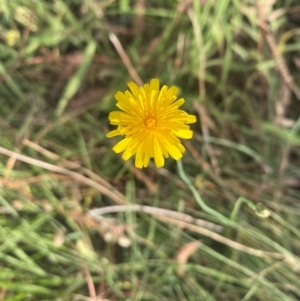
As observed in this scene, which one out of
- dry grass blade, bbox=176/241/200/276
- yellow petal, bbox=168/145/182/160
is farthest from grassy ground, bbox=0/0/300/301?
yellow petal, bbox=168/145/182/160

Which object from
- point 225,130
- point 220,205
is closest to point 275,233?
point 220,205

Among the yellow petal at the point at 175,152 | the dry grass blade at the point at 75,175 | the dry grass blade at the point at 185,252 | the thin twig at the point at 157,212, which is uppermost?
the dry grass blade at the point at 75,175

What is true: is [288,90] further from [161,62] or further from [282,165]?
[161,62]

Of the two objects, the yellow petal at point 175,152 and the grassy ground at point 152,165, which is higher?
the grassy ground at point 152,165

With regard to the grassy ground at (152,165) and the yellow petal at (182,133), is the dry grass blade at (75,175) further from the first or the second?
the yellow petal at (182,133)

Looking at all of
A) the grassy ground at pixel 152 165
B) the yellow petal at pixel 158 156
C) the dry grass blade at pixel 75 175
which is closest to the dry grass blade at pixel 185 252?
the grassy ground at pixel 152 165

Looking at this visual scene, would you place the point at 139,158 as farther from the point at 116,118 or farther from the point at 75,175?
the point at 75,175

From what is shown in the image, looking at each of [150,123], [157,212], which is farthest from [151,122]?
[157,212]
